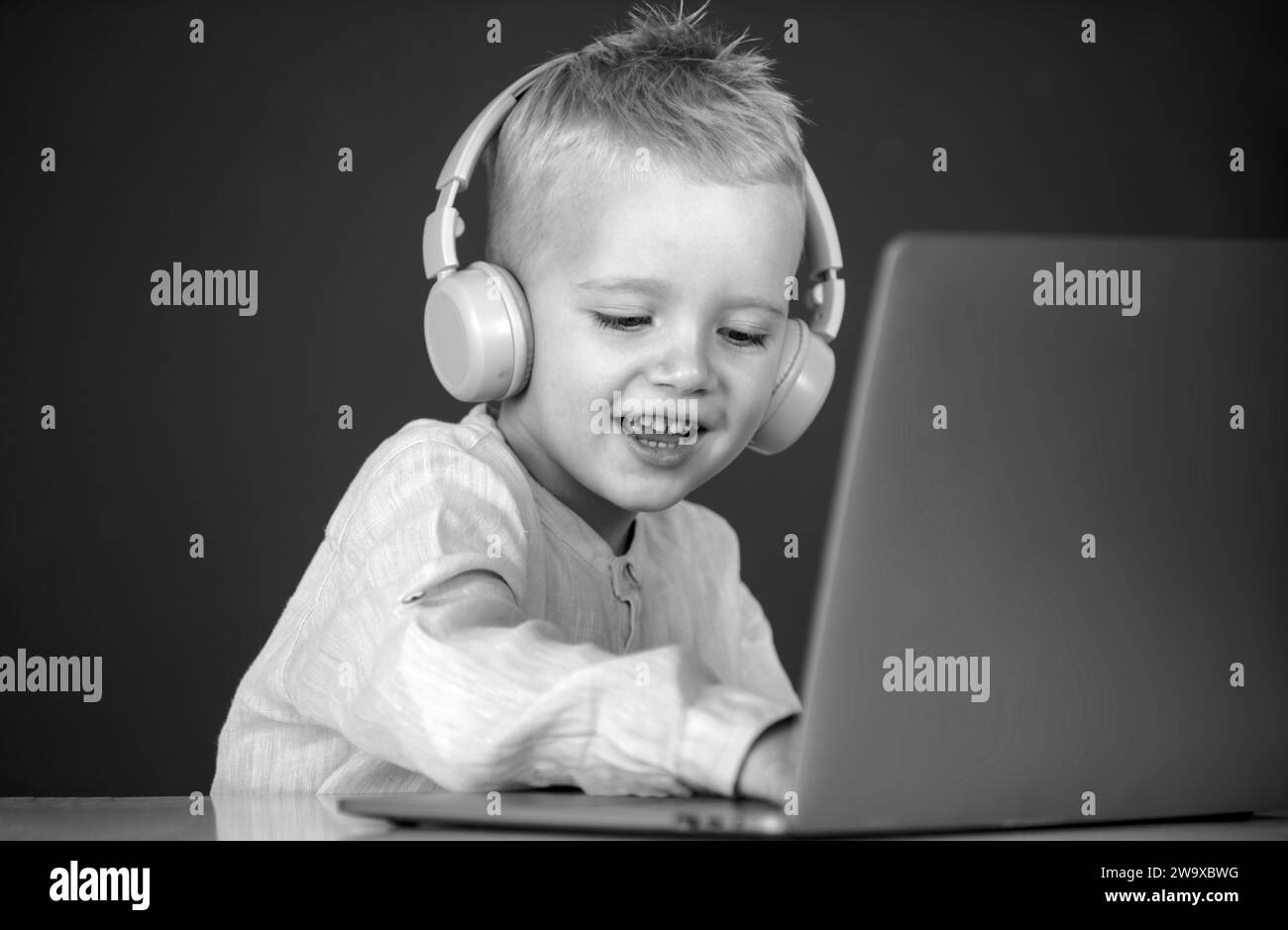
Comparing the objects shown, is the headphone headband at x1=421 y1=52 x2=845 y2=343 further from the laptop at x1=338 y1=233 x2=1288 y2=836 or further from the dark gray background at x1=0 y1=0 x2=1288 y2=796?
the dark gray background at x1=0 y1=0 x2=1288 y2=796

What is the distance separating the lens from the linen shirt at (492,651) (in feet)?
1.97

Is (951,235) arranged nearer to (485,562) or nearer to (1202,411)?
(1202,411)

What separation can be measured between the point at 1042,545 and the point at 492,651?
272 millimetres

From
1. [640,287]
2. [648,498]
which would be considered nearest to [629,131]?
[640,287]

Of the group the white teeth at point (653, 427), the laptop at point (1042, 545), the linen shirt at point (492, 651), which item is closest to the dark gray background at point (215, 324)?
the linen shirt at point (492, 651)

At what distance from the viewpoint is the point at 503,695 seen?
623mm

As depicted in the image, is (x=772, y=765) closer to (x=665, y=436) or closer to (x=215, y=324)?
(x=665, y=436)

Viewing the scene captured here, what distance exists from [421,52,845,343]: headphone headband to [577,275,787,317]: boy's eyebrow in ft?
0.39

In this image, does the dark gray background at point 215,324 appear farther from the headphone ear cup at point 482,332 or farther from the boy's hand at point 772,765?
the boy's hand at point 772,765

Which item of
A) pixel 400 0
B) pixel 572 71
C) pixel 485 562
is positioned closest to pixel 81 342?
pixel 400 0

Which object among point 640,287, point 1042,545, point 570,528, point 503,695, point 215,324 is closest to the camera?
point 1042,545
